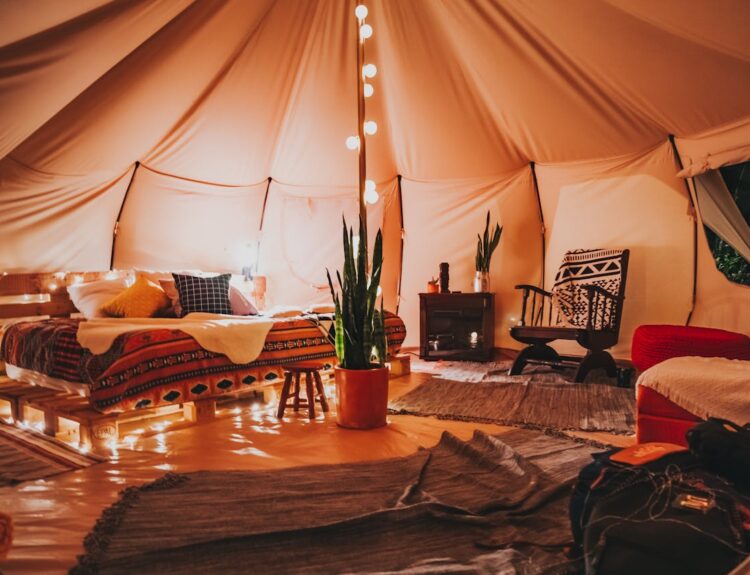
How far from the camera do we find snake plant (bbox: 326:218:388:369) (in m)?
2.82

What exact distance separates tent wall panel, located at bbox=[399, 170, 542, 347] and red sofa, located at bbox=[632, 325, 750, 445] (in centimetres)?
194

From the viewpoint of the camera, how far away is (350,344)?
289 cm

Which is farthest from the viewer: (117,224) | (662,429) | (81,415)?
(117,224)

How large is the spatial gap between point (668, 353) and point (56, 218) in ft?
16.0

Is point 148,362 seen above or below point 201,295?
below

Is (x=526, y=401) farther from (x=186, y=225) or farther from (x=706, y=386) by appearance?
(x=186, y=225)

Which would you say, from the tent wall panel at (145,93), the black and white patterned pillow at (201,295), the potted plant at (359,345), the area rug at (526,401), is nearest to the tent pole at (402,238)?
the area rug at (526,401)

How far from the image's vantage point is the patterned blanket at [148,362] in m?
2.61

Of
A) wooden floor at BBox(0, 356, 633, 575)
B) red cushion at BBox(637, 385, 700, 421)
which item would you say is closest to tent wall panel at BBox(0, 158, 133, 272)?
wooden floor at BBox(0, 356, 633, 575)

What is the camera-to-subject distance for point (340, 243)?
592 cm

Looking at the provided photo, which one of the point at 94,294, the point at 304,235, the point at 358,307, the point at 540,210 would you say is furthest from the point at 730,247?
the point at 94,294

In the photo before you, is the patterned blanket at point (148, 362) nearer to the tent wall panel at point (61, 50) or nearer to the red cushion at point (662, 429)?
the tent wall panel at point (61, 50)

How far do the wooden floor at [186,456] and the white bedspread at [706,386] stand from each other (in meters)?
0.54

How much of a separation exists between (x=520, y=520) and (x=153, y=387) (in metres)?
1.92
